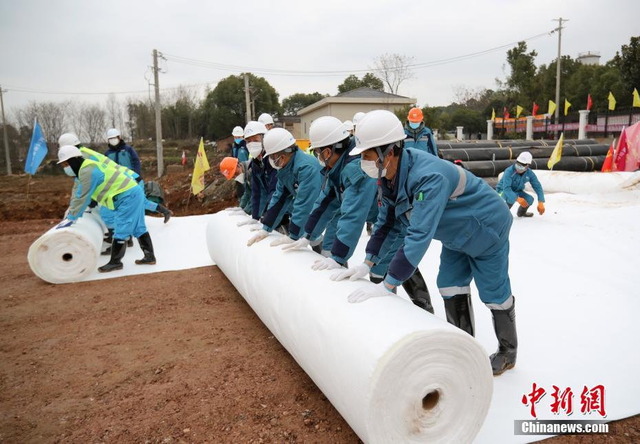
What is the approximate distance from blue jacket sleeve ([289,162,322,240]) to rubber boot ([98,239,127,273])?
315cm

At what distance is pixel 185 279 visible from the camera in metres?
5.66

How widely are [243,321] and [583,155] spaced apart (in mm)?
13798

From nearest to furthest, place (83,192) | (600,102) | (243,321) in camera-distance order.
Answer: (243,321) < (83,192) < (600,102)

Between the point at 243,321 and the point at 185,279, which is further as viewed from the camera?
the point at 185,279

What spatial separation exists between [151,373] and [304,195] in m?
1.89

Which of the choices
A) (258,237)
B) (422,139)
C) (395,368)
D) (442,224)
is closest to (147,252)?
(258,237)

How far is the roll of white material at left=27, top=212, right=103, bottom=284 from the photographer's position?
5535 millimetres

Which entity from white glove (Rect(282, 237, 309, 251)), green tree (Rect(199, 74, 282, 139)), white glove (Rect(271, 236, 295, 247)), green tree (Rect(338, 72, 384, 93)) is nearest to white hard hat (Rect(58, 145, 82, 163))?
white glove (Rect(271, 236, 295, 247))

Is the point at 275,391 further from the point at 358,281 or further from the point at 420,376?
the point at 420,376

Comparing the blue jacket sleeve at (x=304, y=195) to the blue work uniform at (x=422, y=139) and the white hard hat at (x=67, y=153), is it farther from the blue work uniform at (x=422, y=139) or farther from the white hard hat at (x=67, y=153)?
the white hard hat at (x=67, y=153)

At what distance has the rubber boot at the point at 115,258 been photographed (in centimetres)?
605

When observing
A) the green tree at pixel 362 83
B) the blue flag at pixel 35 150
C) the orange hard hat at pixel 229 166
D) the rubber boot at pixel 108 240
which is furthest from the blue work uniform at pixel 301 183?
the green tree at pixel 362 83

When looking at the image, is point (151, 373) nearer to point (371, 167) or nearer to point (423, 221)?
point (371, 167)

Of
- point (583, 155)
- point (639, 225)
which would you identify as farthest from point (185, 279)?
point (583, 155)
